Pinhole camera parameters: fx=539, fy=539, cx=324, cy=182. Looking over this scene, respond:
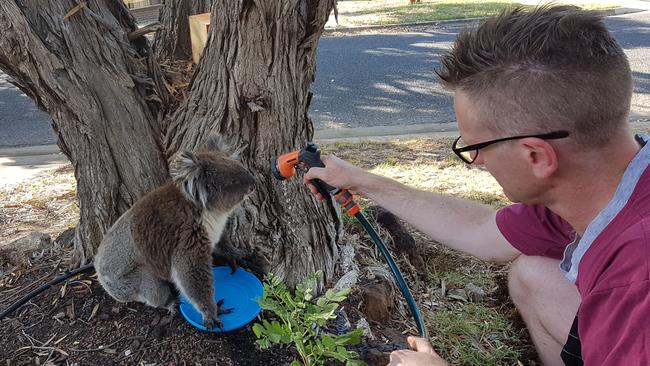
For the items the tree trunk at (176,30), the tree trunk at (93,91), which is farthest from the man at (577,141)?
the tree trunk at (176,30)

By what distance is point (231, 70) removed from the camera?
250 centimetres

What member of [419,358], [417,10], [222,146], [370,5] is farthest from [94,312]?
[370,5]

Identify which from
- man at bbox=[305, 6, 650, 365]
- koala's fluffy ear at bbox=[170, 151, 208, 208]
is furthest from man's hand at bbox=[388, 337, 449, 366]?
koala's fluffy ear at bbox=[170, 151, 208, 208]

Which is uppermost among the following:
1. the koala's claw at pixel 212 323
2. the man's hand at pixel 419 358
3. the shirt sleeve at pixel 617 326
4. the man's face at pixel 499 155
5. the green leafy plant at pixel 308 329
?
the man's face at pixel 499 155

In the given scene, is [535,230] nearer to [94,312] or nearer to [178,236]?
[178,236]

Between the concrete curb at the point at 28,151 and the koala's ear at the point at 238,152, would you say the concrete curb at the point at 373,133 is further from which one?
the koala's ear at the point at 238,152

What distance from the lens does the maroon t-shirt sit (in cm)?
127

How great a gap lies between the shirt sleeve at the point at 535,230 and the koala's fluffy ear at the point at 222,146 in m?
1.28

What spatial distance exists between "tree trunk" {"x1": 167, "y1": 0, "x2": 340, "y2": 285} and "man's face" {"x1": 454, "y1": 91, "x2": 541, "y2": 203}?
39.7 inches

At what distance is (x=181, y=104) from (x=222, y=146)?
0.33 metres

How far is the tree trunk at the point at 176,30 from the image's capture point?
316 centimetres

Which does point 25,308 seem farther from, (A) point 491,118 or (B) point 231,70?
(A) point 491,118

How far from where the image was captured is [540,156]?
Answer: 1541mm

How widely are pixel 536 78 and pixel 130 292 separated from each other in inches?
83.6
